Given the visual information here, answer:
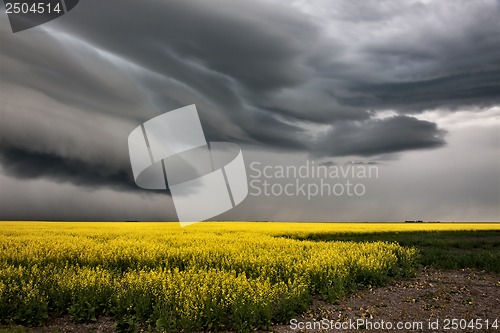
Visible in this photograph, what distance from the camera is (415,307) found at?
1194 cm

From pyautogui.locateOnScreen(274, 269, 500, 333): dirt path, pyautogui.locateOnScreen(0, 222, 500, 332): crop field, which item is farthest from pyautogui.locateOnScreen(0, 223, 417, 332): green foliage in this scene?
pyautogui.locateOnScreen(274, 269, 500, 333): dirt path

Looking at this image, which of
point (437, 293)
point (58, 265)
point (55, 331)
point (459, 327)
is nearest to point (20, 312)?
point (55, 331)

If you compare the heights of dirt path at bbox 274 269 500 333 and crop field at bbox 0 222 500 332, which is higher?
crop field at bbox 0 222 500 332

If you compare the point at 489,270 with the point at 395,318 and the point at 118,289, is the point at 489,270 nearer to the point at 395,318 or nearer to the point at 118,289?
the point at 395,318

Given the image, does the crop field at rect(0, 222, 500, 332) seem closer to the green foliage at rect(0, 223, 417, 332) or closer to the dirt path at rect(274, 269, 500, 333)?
the green foliage at rect(0, 223, 417, 332)

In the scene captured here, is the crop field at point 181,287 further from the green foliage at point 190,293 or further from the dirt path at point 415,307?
the dirt path at point 415,307

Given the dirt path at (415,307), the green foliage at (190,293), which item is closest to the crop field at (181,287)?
the green foliage at (190,293)

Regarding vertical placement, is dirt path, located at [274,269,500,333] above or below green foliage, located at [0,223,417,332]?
below

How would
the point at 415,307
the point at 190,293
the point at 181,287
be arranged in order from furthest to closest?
the point at 415,307 → the point at 181,287 → the point at 190,293

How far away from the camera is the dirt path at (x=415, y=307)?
10.4 meters

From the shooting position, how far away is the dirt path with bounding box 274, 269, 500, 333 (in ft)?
34.0

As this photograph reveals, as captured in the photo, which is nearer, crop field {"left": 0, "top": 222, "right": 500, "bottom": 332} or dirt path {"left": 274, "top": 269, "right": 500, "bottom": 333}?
crop field {"left": 0, "top": 222, "right": 500, "bottom": 332}

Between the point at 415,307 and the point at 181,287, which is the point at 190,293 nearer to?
the point at 181,287

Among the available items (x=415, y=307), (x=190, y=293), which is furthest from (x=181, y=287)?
(x=415, y=307)
